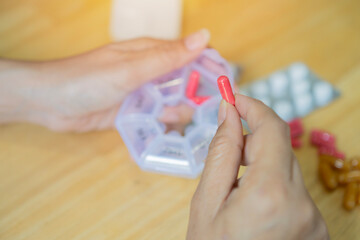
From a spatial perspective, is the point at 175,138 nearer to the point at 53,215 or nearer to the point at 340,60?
the point at 53,215

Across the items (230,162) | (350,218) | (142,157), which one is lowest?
(350,218)

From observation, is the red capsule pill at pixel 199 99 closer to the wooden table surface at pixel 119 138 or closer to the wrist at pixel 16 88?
the wooden table surface at pixel 119 138

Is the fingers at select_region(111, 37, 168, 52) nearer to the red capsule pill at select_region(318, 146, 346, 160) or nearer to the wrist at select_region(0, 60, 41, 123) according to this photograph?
the wrist at select_region(0, 60, 41, 123)

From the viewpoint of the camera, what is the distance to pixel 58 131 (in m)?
0.81

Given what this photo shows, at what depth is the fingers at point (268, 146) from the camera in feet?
1.43

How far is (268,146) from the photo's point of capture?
0.45 metres

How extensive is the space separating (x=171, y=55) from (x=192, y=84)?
3.2 inches

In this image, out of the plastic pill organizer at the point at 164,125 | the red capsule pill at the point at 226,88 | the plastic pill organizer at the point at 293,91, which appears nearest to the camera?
the red capsule pill at the point at 226,88

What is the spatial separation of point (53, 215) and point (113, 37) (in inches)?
19.5

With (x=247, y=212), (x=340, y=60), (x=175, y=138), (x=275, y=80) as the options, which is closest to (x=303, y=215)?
(x=247, y=212)

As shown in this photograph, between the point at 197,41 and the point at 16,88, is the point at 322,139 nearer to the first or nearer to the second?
the point at 197,41

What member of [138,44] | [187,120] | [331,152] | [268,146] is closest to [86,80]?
[138,44]

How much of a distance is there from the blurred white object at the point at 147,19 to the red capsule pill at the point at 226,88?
0.42 meters

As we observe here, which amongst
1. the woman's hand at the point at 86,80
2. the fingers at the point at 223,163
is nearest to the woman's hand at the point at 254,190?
the fingers at the point at 223,163
